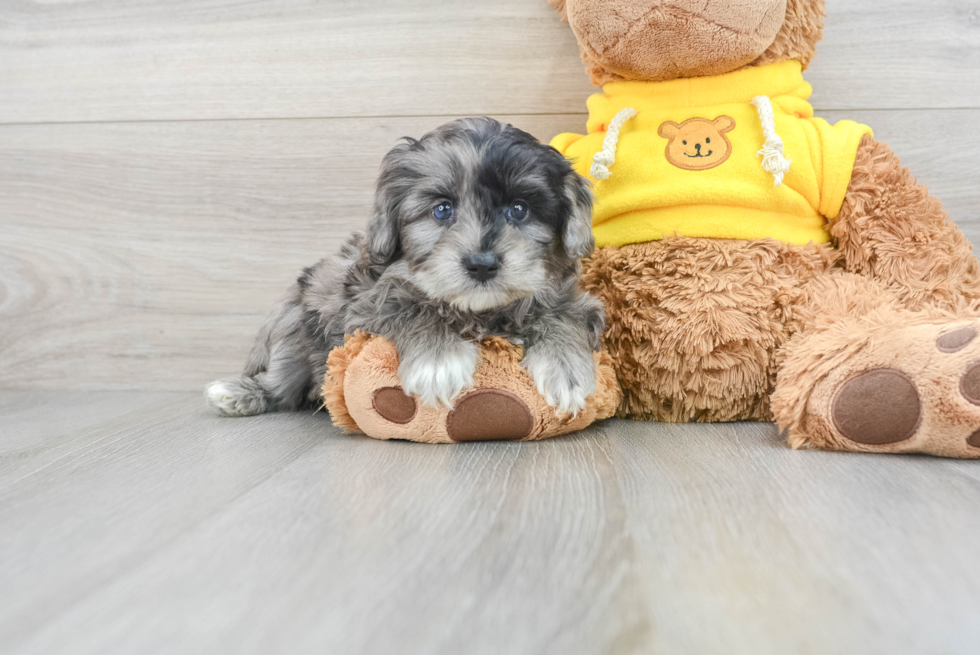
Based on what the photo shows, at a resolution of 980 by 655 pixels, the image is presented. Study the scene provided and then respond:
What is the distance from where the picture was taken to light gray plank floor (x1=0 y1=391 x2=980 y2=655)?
72 centimetres

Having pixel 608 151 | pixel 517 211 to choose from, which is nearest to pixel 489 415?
pixel 517 211

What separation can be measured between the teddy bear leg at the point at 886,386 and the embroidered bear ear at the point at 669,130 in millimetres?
568

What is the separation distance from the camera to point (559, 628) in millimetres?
723

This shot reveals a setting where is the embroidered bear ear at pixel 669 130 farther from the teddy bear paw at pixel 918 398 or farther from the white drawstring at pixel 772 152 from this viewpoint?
the teddy bear paw at pixel 918 398

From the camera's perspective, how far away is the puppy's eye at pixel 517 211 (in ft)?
A: 4.88

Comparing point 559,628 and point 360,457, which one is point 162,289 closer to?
point 360,457

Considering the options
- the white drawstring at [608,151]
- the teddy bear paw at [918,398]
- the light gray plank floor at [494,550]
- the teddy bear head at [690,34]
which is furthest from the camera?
the white drawstring at [608,151]

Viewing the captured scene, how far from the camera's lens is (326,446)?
5.04ft

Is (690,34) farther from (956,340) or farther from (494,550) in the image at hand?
(494,550)

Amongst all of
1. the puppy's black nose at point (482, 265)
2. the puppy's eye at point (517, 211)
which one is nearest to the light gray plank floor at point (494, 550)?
the puppy's black nose at point (482, 265)

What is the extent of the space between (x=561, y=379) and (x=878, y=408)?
0.58 meters

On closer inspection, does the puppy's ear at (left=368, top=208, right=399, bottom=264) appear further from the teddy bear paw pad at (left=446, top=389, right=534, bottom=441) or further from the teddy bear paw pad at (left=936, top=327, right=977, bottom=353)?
the teddy bear paw pad at (left=936, top=327, right=977, bottom=353)

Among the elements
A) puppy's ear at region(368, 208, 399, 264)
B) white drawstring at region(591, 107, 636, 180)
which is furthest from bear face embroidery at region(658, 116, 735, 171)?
puppy's ear at region(368, 208, 399, 264)

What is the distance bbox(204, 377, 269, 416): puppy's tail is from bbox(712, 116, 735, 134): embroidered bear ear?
1.36m
